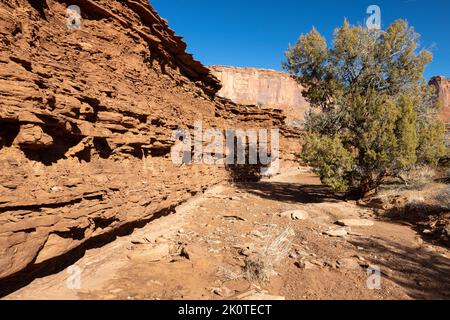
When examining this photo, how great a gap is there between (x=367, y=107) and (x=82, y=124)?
9723 millimetres

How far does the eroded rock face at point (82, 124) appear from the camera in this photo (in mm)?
3934

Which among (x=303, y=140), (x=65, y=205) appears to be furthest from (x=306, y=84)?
(x=65, y=205)

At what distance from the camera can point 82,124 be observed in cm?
529

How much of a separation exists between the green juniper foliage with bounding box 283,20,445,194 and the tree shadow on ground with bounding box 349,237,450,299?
4328mm

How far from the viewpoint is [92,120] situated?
564 cm

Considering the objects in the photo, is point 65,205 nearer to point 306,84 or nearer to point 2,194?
point 2,194

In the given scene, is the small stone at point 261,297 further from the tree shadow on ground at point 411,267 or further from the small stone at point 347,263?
the tree shadow on ground at point 411,267

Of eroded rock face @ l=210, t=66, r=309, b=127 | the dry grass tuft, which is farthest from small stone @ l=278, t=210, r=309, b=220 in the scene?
eroded rock face @ l=210, t=66, r=309, b=127

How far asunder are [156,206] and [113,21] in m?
4.63

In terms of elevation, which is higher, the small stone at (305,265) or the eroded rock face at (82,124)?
the eroded rock face at (82,124)

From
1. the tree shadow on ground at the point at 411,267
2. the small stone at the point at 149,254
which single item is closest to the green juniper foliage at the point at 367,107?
the tree shadow on ground at the point at 411,267

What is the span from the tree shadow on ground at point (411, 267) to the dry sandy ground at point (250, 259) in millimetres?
16

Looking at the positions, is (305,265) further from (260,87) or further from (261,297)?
(260,87)

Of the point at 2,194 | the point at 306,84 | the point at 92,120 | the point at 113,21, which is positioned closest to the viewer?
the point at 2,194
